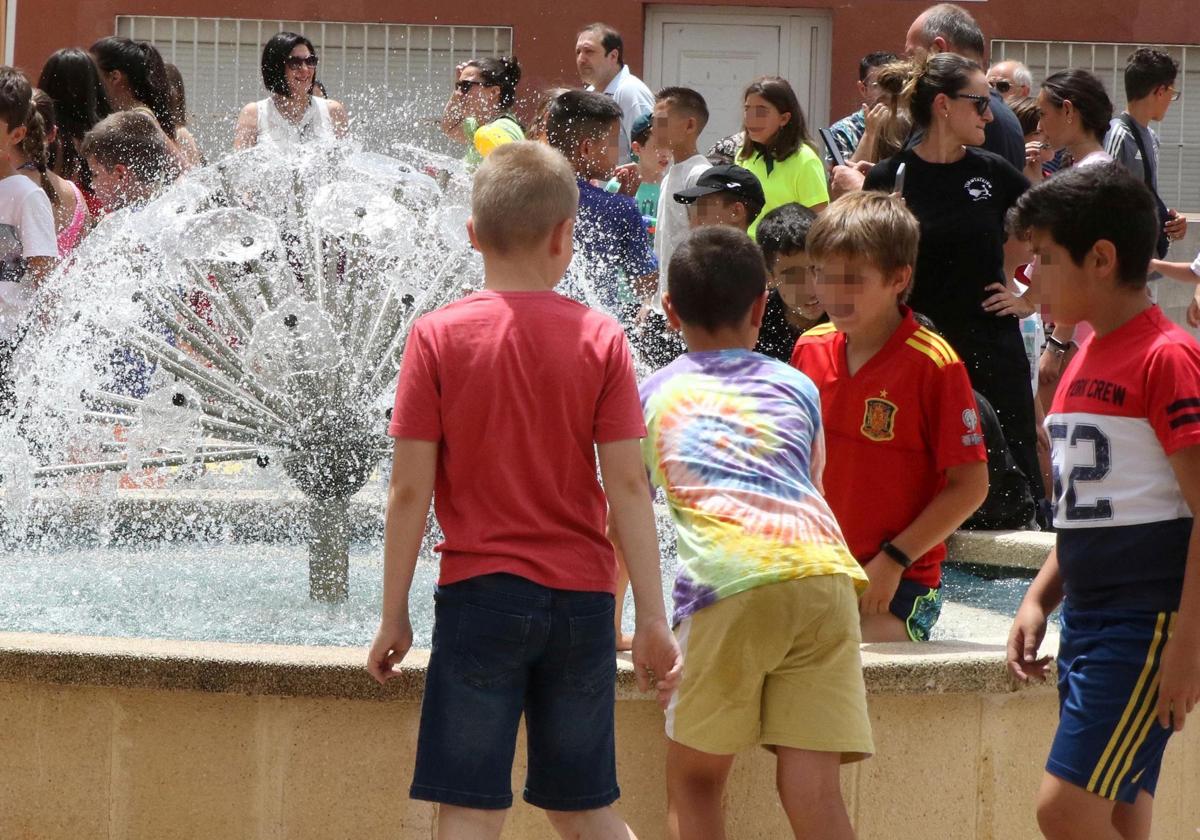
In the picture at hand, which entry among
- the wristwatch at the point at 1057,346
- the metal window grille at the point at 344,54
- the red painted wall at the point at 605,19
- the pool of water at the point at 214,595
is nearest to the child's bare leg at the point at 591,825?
the pool of water at the point at 214,595

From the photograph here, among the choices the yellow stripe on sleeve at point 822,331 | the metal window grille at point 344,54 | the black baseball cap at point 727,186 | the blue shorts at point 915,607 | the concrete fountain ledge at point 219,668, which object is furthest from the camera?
the metal window grille at point 344,54

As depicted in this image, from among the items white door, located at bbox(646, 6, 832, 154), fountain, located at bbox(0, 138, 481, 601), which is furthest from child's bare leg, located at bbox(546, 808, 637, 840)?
white door, located at bbox(646, 6, 832, 154)

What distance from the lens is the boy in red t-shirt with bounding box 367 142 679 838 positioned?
269 cm

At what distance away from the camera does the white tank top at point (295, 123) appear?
745 centimetres

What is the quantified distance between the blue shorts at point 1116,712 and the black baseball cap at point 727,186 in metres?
3.02

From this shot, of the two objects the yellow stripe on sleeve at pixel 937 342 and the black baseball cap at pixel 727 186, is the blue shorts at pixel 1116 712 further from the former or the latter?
the black baseball cap at pixel 727 186

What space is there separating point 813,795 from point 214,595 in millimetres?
2188

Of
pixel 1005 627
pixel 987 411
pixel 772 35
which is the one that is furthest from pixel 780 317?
pixel 772 35

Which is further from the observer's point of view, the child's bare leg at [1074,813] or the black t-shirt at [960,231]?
the black t-shirt at [960,231]

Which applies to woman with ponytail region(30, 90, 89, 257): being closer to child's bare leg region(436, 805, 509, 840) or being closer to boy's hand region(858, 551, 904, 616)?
boy's hand region(858, 551, 904, 616)

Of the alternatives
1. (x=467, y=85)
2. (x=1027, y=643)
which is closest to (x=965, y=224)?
(x=1027, y=643)

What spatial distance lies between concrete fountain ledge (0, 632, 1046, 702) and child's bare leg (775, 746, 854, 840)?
372 millimetres

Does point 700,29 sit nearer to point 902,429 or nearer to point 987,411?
point 987,411

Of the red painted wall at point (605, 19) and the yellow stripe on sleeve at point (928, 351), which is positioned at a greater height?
the red painted wall at point (605, 19)
